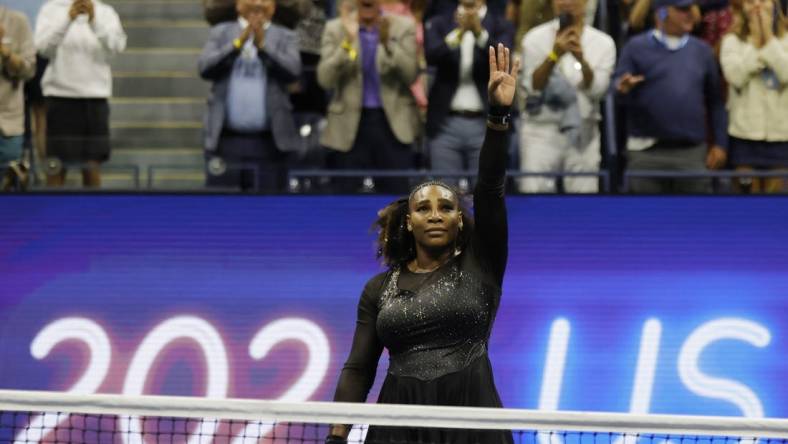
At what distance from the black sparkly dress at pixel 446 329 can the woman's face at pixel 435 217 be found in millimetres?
87

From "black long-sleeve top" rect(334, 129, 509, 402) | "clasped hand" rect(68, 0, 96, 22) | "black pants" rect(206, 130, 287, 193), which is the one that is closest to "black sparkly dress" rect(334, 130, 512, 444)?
"black long-sleeve top" rect(334, 129, 509, 402)

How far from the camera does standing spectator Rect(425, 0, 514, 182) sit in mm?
9875

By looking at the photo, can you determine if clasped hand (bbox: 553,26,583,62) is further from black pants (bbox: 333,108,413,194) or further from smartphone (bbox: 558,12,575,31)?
black pants (bbox: 333,108,413,194)

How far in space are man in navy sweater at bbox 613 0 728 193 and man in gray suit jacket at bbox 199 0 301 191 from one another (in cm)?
204

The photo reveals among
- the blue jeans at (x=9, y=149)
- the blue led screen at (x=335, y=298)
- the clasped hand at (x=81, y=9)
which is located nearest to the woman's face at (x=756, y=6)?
the blue led screen at (x=335, y=298)

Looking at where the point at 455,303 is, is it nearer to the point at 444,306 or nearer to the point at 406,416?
the point at 444,306

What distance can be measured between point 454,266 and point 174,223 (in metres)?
3.90

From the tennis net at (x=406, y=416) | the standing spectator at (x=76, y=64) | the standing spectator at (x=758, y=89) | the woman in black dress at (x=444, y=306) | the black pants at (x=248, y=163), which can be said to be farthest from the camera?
the standing spectator at (x=76, y=64)

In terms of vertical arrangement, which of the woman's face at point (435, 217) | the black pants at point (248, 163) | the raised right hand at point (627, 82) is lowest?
the black pants at point (248, 163)

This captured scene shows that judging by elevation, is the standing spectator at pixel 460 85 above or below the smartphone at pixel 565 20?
below

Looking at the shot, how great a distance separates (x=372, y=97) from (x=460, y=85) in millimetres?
549

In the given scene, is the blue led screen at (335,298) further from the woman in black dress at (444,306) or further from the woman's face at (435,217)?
the woman's face at (435,217)

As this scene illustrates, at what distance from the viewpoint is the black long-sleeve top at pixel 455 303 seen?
550 cm

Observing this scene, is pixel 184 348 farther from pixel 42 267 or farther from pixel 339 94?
pixel 339 94
